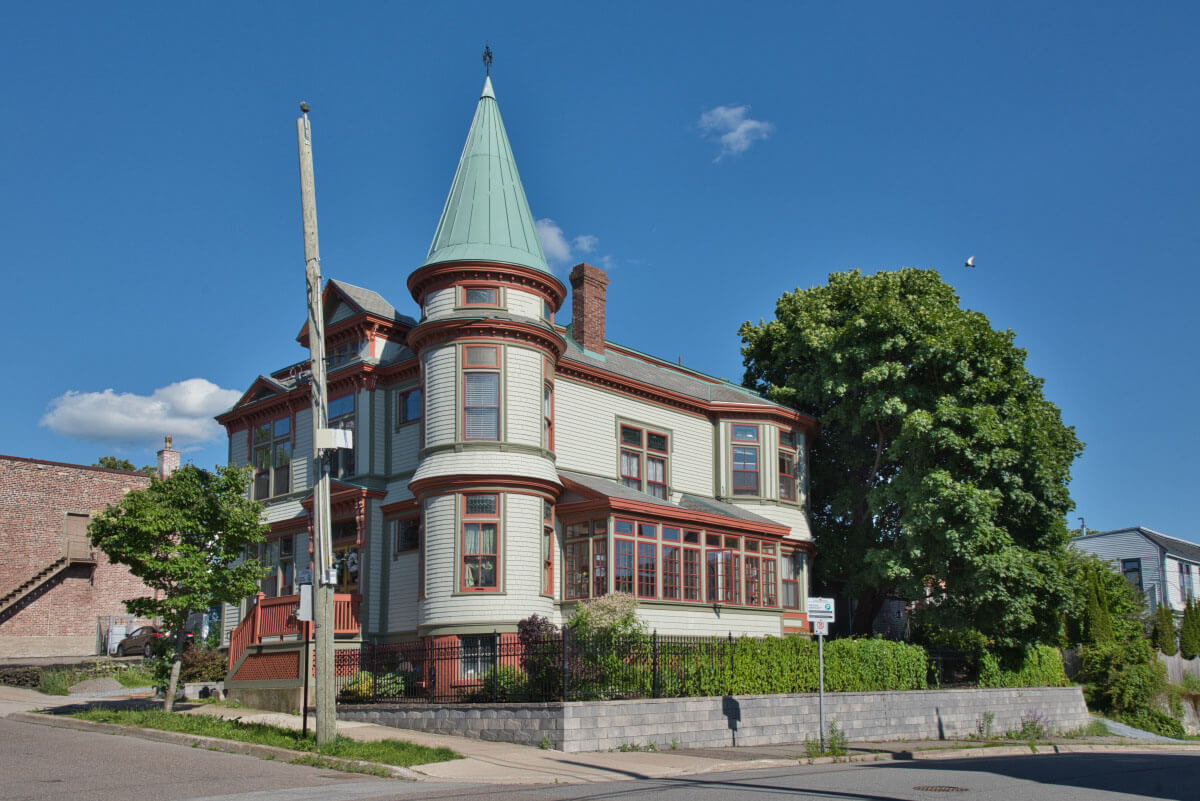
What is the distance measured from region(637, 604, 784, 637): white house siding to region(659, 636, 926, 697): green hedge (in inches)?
115

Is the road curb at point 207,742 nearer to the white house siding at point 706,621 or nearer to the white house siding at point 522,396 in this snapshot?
the white house siding at point 522,396

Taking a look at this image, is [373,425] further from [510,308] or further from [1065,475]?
[1065,475]

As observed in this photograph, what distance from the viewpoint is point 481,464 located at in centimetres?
2575

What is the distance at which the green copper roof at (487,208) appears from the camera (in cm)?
2762

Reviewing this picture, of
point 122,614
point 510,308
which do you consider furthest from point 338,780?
point 122,614

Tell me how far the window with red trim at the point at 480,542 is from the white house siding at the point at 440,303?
4.87m

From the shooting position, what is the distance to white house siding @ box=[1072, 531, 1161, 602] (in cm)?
6184

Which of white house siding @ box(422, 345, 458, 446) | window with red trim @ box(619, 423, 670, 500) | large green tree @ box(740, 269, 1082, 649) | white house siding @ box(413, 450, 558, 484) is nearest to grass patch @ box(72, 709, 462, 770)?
white house siding @ box(413, 450, 558, 484)

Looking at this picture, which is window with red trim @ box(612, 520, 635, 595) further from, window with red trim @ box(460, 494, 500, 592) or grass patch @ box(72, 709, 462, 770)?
grass patch @ box(72, 709, 462, 770)

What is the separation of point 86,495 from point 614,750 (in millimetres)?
34018

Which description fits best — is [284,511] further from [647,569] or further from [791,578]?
[791,578]

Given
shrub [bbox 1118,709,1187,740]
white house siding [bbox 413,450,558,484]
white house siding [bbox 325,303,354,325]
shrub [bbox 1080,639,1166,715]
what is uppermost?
white house siding [bbox 325,303,354,325]

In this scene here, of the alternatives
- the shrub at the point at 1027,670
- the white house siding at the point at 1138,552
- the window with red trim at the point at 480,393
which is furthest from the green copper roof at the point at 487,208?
the white house siding at the point at 1138,552

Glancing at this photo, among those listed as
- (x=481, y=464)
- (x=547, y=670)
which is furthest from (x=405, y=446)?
(x=547, y=670)
